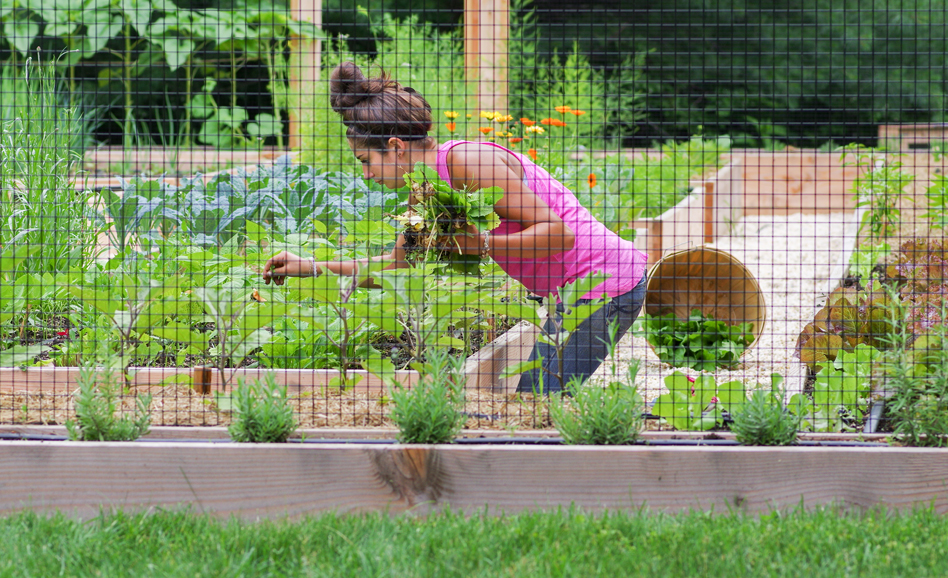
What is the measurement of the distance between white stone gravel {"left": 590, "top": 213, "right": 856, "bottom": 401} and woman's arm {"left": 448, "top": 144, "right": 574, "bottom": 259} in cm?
40

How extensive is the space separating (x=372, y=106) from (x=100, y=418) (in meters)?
1.11

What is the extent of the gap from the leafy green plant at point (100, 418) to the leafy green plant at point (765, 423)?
4.19 feet

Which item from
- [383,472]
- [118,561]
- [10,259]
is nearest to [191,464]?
[118,561]

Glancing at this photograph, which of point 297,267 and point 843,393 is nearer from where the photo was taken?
point 843,393

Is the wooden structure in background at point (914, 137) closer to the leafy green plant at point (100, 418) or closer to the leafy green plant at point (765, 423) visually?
the leafy green plant at point (765, 423)

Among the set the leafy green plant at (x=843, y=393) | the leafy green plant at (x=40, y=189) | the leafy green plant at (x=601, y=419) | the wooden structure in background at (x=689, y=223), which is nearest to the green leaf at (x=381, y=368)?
the leafy green plant at (x=601, y=419)

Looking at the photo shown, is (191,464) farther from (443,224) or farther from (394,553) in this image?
(443,224)

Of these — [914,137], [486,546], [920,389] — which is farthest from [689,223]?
[486,546]

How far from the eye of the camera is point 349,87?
2.47 metres

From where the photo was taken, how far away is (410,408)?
1.81 metres

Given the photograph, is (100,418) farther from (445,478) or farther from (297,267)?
(445,478)

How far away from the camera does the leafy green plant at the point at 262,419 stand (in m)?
1.81

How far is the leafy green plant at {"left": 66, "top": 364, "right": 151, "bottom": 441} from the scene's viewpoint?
5.96ft

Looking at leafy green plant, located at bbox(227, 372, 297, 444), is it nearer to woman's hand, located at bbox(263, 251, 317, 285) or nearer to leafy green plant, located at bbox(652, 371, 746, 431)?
woman's hand, located at bbox(263, 251, 317, 285)
